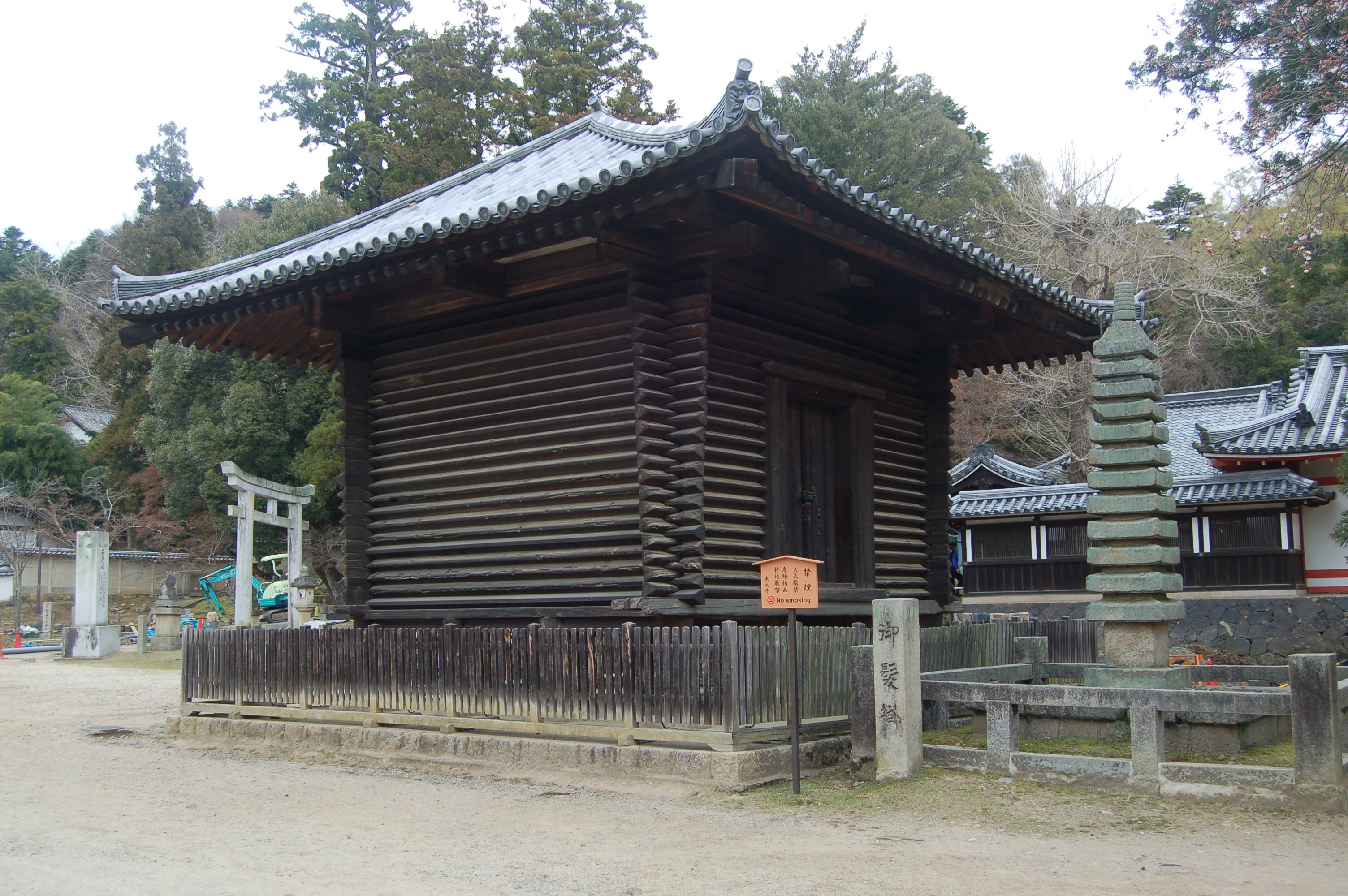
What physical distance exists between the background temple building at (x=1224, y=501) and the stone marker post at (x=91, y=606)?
74.7ft

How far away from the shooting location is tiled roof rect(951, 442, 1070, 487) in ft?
92.7

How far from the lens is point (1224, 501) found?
958 inches

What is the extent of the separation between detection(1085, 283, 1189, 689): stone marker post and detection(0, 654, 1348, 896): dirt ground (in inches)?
57.0

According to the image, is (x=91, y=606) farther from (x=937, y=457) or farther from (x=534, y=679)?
(x=937, y=457)

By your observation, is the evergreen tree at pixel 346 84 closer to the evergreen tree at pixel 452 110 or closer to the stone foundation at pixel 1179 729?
the evergreen tree at pixel 452 110

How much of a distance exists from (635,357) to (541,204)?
1.80 metres

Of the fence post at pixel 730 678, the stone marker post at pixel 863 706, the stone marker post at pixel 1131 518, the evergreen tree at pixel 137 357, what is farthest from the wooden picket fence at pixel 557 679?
the evergreen tree at pixel 137 357

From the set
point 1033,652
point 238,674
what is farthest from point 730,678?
point 238,674

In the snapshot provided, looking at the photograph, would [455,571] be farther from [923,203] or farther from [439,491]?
[923,203]

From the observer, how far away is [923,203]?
37.2 meters

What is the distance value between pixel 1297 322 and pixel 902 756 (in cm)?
3589

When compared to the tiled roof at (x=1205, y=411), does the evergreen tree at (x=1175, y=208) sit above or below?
above

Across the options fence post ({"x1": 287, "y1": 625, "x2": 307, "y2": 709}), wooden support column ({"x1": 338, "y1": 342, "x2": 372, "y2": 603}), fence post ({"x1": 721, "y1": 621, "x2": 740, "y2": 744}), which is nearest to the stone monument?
wooden support column ({"x1": 338, "y1": 342, "x2": 372, "y2": 603})

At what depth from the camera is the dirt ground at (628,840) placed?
566 cm
